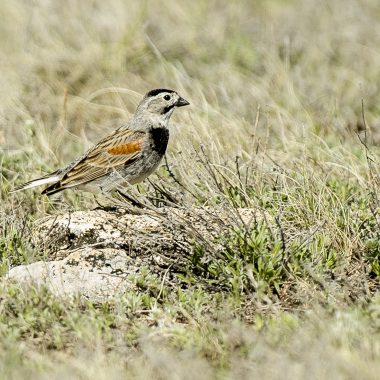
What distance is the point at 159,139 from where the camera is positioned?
742cm

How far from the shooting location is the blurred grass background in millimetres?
4805

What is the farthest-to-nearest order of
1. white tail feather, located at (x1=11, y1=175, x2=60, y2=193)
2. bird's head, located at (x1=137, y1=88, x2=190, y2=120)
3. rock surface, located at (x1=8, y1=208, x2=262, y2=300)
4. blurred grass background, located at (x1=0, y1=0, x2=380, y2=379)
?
bird's head, located at (x1=137, y1=88, x2=190, y2=120), white tail feather, located at (x1=11, y1=175, x2=60, y2=193), rock surface, located at (x1=8, y1=208, x2=262, y2=300), blurred grass background, located at (x1=0, y1=0, x2=380, y2=379)

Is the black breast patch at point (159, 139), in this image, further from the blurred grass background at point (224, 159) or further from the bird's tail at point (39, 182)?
the bird's tail at point (39, 182)

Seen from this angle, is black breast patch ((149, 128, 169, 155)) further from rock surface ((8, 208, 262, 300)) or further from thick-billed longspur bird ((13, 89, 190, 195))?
rock surface ((8, 208, 262, 300))

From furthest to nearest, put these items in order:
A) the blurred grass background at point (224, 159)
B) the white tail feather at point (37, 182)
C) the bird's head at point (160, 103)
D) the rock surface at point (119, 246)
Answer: the bird's head at point (160, 103) → the white tail feather at point (37, 182) → the rock surface at point (119, 246) → the blurred grass background at point (224, 159)

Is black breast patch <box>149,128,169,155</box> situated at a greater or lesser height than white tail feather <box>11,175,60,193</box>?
greater

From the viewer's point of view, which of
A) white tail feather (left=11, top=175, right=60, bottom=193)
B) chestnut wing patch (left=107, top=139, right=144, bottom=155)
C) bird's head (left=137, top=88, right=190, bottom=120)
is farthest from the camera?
bird's head (left=137, top=88, right=190, bottom=120)

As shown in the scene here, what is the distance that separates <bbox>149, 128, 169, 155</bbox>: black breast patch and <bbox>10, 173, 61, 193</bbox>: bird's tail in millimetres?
762

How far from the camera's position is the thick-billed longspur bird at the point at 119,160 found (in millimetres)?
7250

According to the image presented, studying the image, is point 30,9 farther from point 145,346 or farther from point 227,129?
point 145,346

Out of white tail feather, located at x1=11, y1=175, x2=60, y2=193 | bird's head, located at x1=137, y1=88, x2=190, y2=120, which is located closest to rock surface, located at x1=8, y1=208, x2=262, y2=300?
white tail feather, located at x1=11, y1=175, x2=60, y2=193

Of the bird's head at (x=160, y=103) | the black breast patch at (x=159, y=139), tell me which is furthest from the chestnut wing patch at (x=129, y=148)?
the bird's head at (x=160, y=103)

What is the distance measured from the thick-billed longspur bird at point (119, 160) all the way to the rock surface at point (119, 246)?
795 mm

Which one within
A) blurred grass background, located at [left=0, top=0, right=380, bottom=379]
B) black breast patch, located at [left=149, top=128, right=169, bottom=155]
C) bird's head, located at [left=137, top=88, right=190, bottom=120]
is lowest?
blurred grass background, located at [left=0, top=0, right=380, bottom=379]
